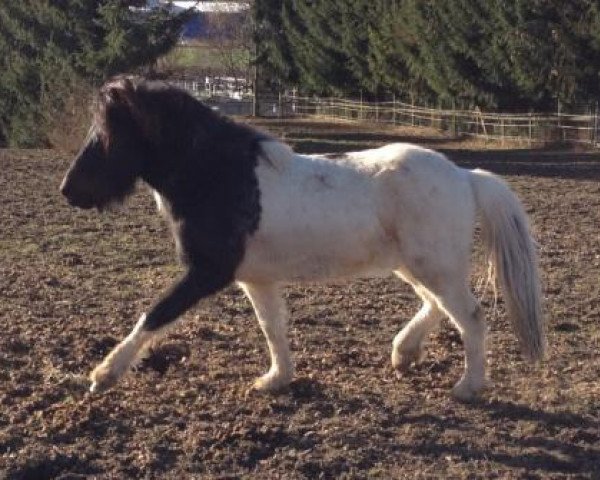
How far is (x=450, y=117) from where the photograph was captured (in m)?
37.6

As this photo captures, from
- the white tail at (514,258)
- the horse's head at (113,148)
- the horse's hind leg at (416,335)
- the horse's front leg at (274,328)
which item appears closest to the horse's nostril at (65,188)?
the horse's head at (113,148)

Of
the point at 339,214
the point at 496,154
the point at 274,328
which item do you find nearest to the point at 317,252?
the point at 339,214

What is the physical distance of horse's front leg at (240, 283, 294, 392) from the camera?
623cm

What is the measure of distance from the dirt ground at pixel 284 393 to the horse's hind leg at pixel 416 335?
11 centimetres

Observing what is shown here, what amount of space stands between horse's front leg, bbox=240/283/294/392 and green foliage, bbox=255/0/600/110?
25.1 m

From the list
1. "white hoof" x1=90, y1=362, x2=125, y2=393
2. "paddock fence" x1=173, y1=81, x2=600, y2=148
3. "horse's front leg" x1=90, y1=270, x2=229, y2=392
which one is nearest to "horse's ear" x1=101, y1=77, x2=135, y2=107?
"horse's front leg" x1=90, y1=270, x2=229, y2=392

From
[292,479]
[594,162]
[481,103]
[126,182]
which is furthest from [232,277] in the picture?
[481,103]

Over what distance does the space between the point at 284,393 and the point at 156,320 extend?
86 cm

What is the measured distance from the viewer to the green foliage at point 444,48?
30750mm

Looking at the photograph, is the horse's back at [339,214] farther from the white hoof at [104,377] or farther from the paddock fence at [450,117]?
the paddock fence at [450,117]

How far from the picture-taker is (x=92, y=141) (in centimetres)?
613

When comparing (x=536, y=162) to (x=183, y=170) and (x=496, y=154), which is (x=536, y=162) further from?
(x=183, y=170)

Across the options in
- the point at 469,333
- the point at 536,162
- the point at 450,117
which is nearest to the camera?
the point at 469,333

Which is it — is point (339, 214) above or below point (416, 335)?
above
